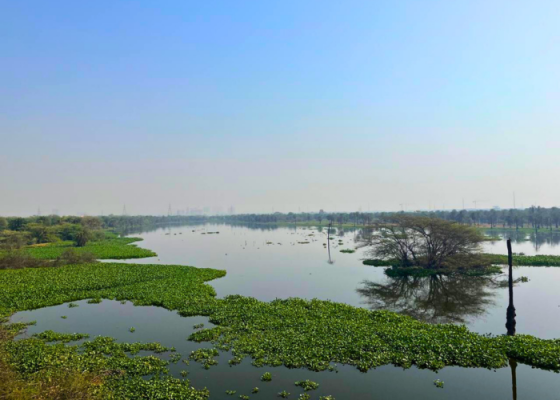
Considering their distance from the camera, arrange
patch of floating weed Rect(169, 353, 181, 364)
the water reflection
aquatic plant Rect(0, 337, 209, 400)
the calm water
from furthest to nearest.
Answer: the water reflection
patch of floating weed Rect(169, 353, 181, 364)
the calm water
aquatic plant Rect(0, 337, 209, 400)

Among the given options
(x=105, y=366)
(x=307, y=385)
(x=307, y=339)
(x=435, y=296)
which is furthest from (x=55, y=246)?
(x=307, y=385)

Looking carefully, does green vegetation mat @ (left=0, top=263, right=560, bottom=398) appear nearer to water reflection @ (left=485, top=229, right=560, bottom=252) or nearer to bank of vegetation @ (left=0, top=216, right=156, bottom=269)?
bank of vegetation @ (left=0, top=216, right=156, bottom=269)

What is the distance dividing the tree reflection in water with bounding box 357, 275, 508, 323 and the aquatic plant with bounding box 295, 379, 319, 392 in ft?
42.9

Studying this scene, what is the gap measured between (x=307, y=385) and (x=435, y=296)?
70.3ft

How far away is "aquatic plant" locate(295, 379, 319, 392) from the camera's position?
12.8 m

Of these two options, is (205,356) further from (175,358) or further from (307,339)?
(307,339)

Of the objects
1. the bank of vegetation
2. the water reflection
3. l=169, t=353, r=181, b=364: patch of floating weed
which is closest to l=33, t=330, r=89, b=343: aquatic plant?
l=169, t=353, r=181, b=364: patch of floating weed

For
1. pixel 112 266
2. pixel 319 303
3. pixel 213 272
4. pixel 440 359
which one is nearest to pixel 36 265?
pixel 112 266

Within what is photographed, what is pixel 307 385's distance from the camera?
12.9 meters

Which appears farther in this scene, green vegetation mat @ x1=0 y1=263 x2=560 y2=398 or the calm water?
green vegetation mat @ x1=0 y1=263 x2=560 y2=398

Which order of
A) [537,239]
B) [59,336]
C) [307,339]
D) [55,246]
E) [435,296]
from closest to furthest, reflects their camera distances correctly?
[307,339] < [59,336] < [435,296] < [55,246] < [537,239]

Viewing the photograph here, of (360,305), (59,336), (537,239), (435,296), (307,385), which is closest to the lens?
(307,385)

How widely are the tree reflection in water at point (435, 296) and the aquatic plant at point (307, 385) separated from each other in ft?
42.9

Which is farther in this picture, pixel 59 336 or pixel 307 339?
pixel 59 336
